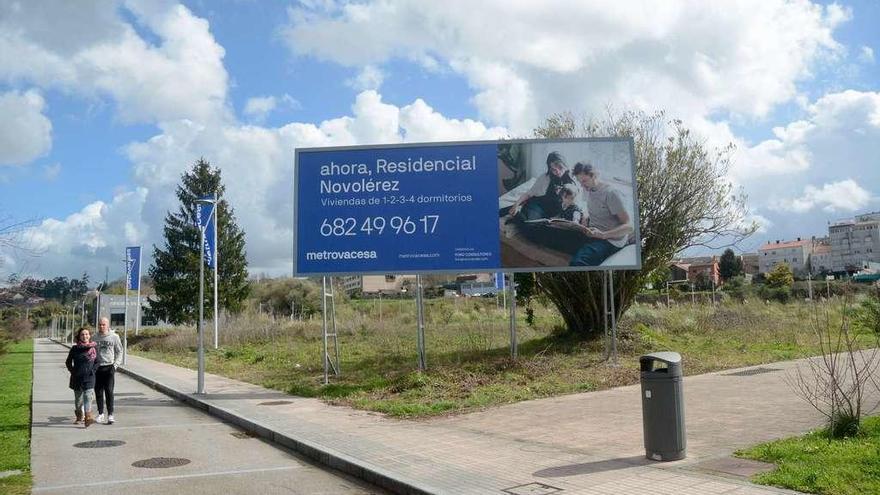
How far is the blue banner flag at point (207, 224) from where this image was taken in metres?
18.7

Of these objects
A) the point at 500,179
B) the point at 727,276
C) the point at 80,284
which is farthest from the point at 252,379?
the point at 727,276

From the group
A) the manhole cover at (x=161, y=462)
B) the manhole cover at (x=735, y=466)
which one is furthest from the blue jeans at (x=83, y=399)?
the manhole cover at (x=735, y=466)

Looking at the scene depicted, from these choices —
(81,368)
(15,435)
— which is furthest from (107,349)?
(15,435)

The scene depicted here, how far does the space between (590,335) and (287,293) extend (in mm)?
47524

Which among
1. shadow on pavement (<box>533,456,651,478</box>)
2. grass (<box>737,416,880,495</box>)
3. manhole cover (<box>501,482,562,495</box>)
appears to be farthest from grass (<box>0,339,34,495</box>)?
grass (<box>737,416,880,495</box>)

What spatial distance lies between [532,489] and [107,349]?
869cm

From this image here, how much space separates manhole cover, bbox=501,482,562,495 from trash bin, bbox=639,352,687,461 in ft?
4.76

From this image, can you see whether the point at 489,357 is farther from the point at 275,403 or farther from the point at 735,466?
the point at 735,466

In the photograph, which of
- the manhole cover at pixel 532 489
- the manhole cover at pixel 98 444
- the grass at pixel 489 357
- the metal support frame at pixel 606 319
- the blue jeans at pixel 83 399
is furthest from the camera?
the metal support frame at pixel 606 319

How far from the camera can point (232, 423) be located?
12148 mm

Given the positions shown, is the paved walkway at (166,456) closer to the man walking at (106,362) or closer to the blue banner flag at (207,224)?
the man walking at (106,362)

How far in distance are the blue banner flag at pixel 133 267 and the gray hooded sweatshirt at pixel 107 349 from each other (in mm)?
17715

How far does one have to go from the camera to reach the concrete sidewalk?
21.0 ft

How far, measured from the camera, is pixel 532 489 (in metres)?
6.18
